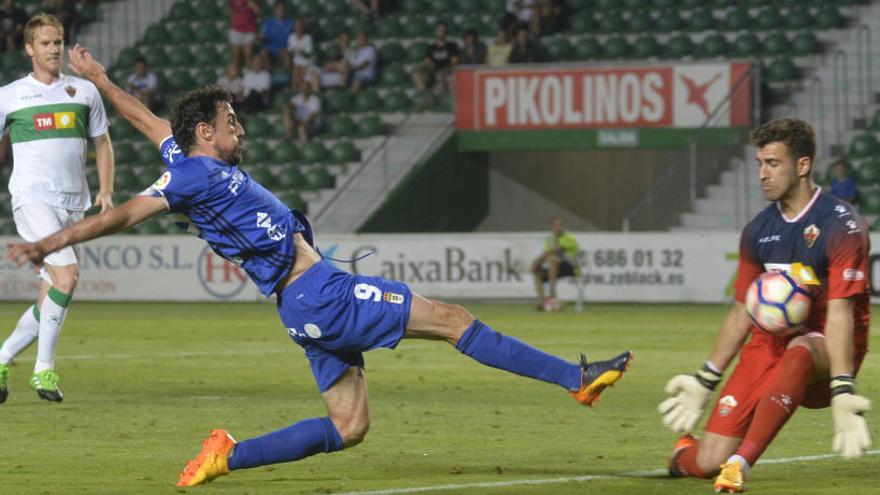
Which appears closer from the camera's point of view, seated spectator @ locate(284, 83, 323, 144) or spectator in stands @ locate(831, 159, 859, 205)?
spectator in stands @ locate(831, 159, 859, 205)

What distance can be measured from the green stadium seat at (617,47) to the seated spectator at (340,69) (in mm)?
4794

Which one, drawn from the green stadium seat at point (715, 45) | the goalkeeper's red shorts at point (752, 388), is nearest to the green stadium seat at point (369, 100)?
the green stadium seat at point (715, 45)

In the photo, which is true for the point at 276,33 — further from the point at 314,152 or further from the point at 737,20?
the point at 737,20

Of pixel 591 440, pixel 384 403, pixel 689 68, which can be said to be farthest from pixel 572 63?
pixel 591 440

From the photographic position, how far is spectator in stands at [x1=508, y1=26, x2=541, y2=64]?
28.7 meters

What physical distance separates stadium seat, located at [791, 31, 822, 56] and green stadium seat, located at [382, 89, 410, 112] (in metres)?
6.92

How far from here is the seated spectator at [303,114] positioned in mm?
29891

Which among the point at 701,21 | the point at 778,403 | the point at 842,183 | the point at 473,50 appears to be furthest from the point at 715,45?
the point at 778,403

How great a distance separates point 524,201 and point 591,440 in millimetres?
21159

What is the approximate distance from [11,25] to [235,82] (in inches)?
222

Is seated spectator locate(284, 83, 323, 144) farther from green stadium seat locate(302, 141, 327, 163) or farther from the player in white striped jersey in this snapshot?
the player in white striped jersey

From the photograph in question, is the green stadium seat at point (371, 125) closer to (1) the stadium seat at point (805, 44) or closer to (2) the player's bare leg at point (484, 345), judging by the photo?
(1) the stadium seat at point (805, 44)

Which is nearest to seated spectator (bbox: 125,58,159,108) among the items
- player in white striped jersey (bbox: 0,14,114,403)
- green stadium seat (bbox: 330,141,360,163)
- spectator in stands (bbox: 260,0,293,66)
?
spectator in stands (bbox: 260,0,293,66)

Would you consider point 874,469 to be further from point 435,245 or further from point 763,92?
point 763,92
